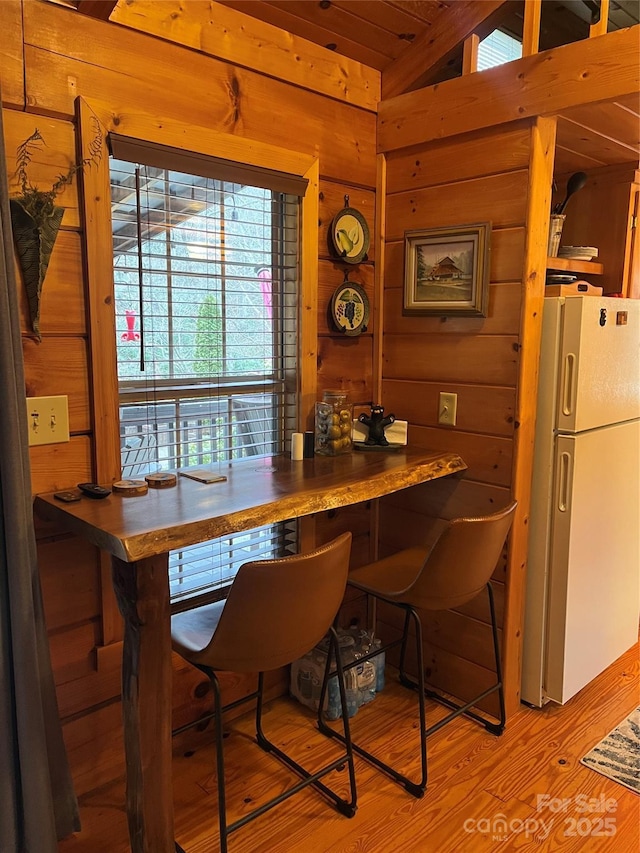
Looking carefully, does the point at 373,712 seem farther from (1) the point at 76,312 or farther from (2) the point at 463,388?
(1) the point at 76,312

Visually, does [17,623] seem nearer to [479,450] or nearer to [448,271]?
[479,450]

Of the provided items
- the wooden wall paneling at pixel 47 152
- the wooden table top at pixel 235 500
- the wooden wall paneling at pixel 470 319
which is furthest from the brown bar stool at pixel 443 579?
the wooden wall paneling at pixel 47 152

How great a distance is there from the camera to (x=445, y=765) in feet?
7.03

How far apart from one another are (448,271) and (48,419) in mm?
1467

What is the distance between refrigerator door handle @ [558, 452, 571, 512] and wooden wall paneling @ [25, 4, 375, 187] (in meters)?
1.28

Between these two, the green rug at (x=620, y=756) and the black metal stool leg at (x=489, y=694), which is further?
the black metal stool leg at (x=489, y=694)

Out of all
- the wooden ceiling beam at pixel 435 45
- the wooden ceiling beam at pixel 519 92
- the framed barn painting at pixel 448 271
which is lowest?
the framed barn painting at pixel 448 271

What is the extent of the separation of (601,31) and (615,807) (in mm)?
2329

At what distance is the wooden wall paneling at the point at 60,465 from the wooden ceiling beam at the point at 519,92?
1627mm

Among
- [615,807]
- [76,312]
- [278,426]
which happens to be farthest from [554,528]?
[76,312]

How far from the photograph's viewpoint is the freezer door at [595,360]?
7.36ft

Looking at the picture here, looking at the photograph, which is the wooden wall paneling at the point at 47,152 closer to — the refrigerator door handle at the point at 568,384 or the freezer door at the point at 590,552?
the refrigerator door handle at the point at 568,384

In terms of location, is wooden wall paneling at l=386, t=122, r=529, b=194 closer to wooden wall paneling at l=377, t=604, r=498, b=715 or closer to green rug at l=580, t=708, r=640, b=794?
wooden wall paneling at l=377, t=604, r=498, b=715

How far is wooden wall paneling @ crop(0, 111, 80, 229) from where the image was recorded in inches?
63.9
